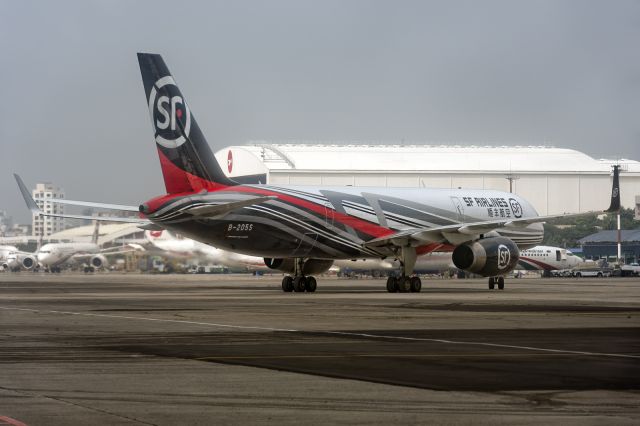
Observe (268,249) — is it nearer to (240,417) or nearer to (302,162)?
(240,417)

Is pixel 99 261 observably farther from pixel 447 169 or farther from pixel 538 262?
pixel 447 169

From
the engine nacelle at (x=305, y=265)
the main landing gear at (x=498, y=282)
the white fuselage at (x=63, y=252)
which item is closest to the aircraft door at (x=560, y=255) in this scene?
the main landing gear at (x=498, y=282)

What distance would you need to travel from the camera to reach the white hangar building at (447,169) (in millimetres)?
149875

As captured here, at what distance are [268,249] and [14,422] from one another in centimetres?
3379

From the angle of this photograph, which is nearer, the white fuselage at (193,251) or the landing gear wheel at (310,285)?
the landing gear wheel at (310,285)

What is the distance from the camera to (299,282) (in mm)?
47250

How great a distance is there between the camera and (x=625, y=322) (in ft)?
82.4

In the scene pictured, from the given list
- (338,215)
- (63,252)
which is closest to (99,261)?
(63,252)

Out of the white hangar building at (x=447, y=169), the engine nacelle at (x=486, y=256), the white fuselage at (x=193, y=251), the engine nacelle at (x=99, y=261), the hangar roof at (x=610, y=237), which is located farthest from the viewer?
the white hangar building at (x=447, y=169)

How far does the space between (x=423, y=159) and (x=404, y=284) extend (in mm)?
109940

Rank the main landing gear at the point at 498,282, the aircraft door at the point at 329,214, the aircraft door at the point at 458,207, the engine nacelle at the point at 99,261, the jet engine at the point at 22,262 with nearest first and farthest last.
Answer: the aircraft door at the point at 329,214 → the aircraft door at the point at 458,207 → the main landing gear at the point at 498,282 → the engine nacelle at the point at 99,261 → the jet engine at the point at 22,262

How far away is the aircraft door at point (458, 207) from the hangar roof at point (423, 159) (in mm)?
96863

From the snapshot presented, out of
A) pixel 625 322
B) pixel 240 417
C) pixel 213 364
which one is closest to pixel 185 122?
pixel 625 322

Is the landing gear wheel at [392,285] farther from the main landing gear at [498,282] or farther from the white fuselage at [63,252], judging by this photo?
the white fuselage at [63,252]
